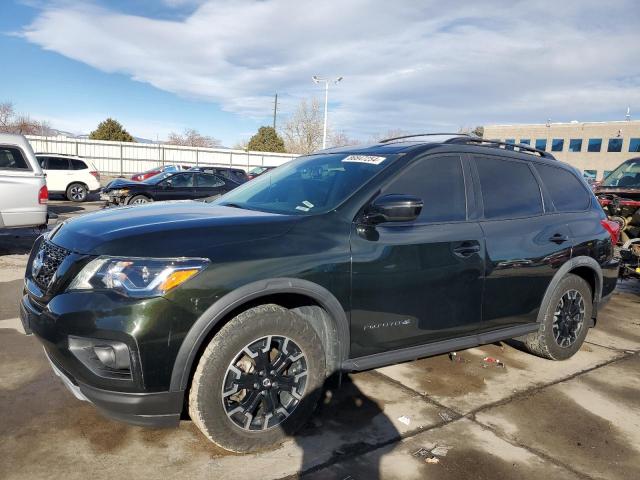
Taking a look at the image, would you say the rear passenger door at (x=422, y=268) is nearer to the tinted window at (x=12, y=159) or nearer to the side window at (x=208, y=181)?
the tinted window at (x=12, y=159)

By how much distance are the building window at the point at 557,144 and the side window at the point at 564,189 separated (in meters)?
64.6

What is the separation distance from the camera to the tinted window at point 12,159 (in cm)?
785

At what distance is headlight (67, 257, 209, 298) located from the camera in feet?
7.90

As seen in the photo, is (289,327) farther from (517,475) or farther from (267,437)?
(517,475)

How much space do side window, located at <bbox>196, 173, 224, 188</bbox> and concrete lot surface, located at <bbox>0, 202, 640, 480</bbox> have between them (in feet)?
36.3

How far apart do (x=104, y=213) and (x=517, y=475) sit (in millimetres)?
2952

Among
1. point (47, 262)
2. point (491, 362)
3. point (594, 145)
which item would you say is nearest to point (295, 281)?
point (47, 262)

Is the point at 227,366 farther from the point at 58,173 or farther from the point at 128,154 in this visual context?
the point at 128,154

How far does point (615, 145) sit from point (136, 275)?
217 feet

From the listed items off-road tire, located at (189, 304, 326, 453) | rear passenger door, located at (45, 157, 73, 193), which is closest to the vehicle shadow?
off-road tire, located at (189, 304, 326, 453)

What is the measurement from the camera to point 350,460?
9.18ft

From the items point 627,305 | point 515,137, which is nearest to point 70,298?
point 627,305

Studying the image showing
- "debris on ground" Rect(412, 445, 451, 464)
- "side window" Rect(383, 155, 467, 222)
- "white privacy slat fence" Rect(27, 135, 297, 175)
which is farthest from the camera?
"white privacy slat fence" Rect(27, 135, 297, 175)

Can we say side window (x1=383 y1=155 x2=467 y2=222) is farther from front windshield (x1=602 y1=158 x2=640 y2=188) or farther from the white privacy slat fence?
the white privacy slat fence
